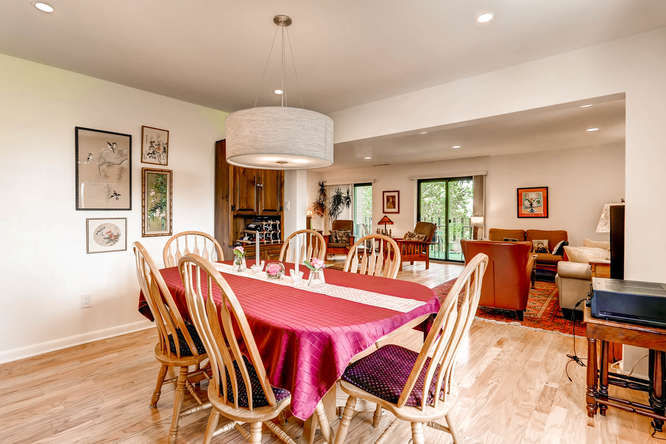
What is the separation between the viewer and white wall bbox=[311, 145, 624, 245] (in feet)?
20.3

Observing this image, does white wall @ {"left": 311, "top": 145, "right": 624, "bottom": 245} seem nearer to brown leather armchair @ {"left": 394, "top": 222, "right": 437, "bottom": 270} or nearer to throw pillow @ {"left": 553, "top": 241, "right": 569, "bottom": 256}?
throw pillow @ {"left": 553, "top": 241, "right": 569, "bottom": 256}

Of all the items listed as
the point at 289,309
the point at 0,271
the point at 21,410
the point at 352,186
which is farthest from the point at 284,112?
the point at 352,186

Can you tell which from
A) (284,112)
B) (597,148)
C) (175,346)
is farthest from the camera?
(597,148)

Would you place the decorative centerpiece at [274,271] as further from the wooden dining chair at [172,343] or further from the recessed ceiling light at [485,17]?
the recessed ceiling light at [485,17]

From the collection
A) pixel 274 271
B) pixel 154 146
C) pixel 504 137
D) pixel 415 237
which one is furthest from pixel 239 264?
pixel 415 237

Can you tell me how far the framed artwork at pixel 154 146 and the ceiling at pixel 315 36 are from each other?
0.48 meters

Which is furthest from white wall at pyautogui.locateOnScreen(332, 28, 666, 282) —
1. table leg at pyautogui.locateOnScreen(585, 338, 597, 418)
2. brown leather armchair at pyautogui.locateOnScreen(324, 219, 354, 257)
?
brown leather armchair at pyautogui.locateOnScreen(324, 219, 354, 257)

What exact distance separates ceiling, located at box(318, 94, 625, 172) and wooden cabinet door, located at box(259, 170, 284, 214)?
38.6 inches

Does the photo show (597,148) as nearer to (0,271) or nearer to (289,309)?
(289,309)

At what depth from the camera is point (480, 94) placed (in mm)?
3016

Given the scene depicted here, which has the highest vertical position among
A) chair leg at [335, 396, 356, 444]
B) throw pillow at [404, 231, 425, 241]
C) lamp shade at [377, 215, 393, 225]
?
lamp shade at [377, 215, 393, 225]

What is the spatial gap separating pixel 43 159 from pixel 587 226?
8010mm

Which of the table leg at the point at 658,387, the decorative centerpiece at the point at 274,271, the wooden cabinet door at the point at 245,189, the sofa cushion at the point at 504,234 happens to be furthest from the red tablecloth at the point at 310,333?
the sofa cushion at the point at 504,234

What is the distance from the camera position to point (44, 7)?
2053mm
